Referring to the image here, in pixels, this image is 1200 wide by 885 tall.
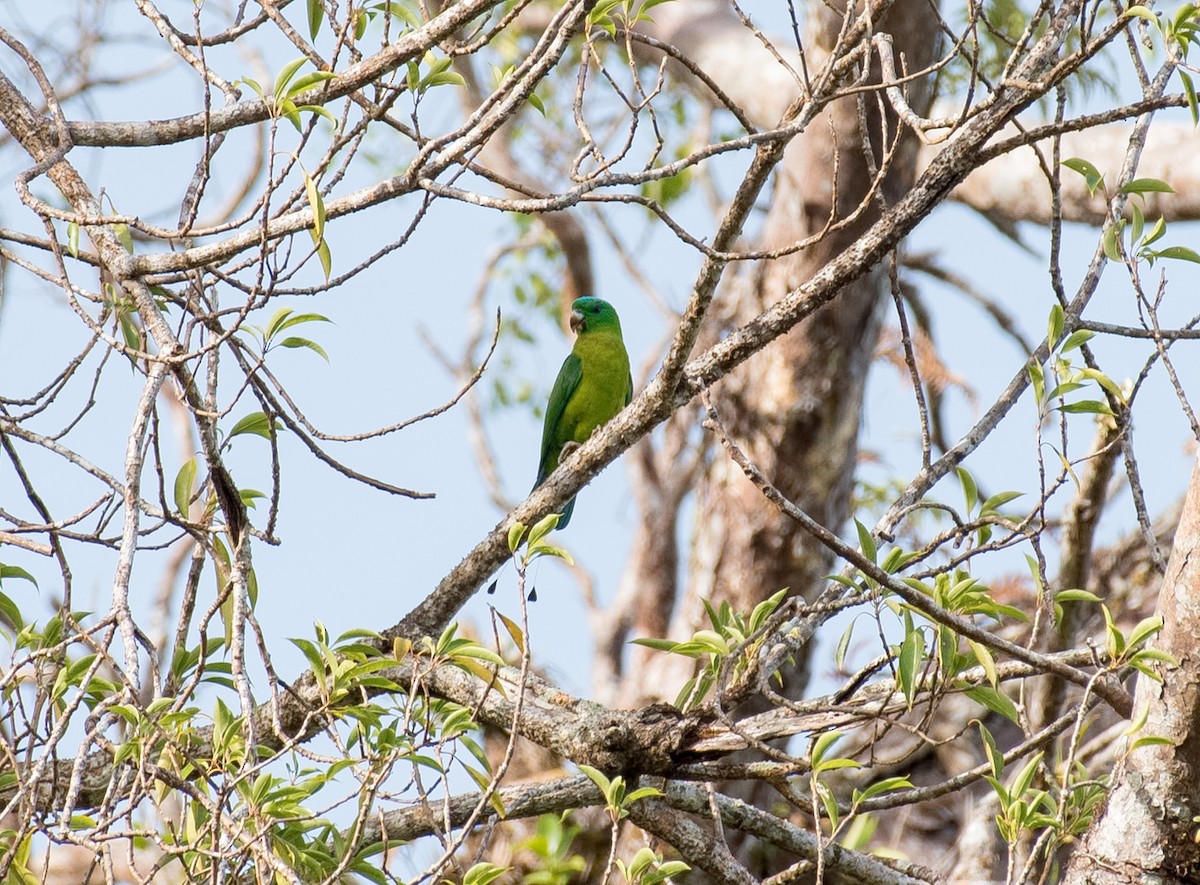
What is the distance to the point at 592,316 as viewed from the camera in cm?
720

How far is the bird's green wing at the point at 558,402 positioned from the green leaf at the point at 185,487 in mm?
4039

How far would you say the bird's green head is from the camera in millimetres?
7125

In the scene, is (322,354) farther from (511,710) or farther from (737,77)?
(737,77)

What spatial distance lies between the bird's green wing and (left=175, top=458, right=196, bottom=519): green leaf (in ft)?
13.3

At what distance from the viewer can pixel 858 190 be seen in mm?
6590

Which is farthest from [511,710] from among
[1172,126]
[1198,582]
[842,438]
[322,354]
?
[1172,126]

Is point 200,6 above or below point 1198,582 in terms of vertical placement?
above

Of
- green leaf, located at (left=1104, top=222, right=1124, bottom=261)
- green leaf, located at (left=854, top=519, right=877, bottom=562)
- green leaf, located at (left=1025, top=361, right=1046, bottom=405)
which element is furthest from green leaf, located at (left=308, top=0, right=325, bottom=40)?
green leaf, located at (left=1104, top=222, right=1124, bottom=261)

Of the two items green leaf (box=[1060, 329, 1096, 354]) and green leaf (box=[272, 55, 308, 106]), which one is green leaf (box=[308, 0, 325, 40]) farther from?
green leaf (box=[1060, 329, 1096, 354])

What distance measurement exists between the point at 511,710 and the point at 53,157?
1.80m

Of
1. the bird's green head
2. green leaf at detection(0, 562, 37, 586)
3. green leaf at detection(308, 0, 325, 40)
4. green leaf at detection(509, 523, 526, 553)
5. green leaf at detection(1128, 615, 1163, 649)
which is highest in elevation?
the bird's green head

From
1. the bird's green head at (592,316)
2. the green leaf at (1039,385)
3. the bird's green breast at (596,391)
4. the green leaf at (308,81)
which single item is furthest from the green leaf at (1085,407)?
the bird's green head at (592,316)

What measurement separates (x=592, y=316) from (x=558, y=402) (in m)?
0.70

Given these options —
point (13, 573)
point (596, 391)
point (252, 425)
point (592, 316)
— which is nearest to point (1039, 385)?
point (252, 425)
